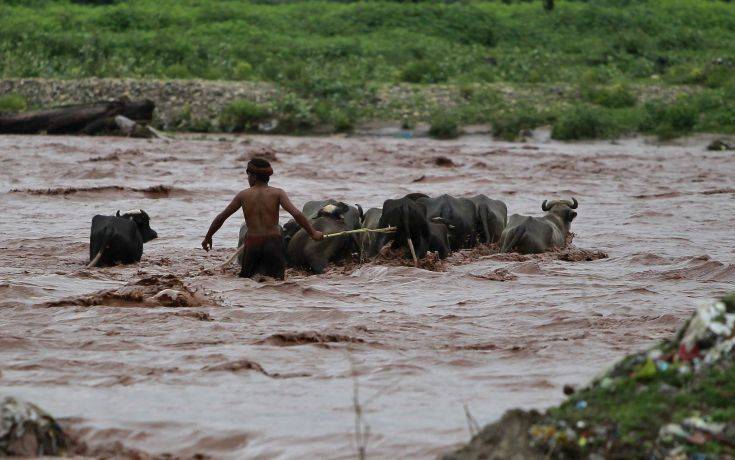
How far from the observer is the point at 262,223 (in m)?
10.3

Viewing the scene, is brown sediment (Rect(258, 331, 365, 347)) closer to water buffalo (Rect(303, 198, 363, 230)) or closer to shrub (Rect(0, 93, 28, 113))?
water buffalo (Rect(303, 198, 363, 230))

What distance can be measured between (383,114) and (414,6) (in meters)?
11.9

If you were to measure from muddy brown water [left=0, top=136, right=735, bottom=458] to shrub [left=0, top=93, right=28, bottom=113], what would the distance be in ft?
35.6

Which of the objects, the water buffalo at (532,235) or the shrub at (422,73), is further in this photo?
the shrub at (422,73)

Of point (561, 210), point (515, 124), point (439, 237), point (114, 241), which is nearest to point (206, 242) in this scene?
point (114, 241)

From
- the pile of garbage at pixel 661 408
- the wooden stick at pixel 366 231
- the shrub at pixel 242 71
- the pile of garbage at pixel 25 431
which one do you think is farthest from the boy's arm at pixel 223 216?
the shrub at pixel 242 71

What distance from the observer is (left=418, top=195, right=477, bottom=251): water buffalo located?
12211mm

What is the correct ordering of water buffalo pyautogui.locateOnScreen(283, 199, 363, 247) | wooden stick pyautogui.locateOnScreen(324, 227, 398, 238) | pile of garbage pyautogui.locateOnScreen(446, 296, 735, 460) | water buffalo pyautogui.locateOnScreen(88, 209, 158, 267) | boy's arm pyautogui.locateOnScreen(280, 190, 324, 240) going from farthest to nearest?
water buffalo pyautogui.locateOnScreen(283, 199, 363, 247) → water buffalo pyautogui.locateOnScreen(88, 209, 158, 267) → wooden stick pyautogui.locateOnScreen(324, 227, 398, 238) → boy's arm pyautogui.locateOnScreen(280, 190, 324, 240) → pile of garbage pyautogui.locateOnScreen(446, 296, 735, 460)

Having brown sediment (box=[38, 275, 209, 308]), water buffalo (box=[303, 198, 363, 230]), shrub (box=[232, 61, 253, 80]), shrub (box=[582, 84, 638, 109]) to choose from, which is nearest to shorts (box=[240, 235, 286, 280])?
brown sediment (box=[38, 275, 209, 308])

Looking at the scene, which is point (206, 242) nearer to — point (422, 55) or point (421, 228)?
point (421, 228)

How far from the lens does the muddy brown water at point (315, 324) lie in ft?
18.0

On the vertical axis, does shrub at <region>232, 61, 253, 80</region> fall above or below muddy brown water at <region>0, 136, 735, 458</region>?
above

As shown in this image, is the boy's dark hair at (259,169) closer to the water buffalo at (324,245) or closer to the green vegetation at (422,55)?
the water buffalo at (324,245)

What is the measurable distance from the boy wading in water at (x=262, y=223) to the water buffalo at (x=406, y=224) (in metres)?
1.02
